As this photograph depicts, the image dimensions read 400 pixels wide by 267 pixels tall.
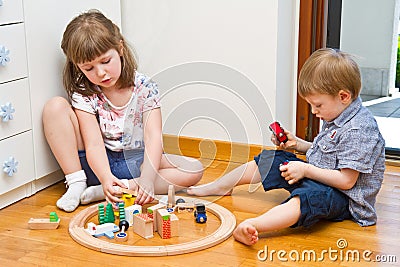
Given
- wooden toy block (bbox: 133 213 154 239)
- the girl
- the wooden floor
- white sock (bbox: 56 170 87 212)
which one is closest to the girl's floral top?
the girl

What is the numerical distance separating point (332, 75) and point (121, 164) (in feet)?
1.91

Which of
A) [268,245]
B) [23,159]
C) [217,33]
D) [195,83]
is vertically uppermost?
[217,33]

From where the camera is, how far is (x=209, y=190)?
1.63 m

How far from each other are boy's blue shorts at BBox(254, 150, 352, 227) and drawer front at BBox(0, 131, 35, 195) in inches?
22.7

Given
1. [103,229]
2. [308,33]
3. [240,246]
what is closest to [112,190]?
[103,229]

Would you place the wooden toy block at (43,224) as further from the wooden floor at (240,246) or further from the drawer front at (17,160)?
the drawer front at (17,160)

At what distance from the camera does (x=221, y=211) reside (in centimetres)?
150

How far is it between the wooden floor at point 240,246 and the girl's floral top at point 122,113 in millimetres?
213

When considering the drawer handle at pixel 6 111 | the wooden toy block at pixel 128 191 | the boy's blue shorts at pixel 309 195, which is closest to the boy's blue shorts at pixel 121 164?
the wooden toy block at pixel 128 191

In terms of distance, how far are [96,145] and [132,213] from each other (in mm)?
264

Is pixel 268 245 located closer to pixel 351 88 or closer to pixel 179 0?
pixel 351 88

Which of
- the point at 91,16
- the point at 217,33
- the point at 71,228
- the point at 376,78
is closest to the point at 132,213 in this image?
the point at 71,228

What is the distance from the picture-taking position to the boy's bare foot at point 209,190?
5.32 feet

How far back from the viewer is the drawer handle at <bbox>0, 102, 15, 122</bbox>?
1.49 meters
